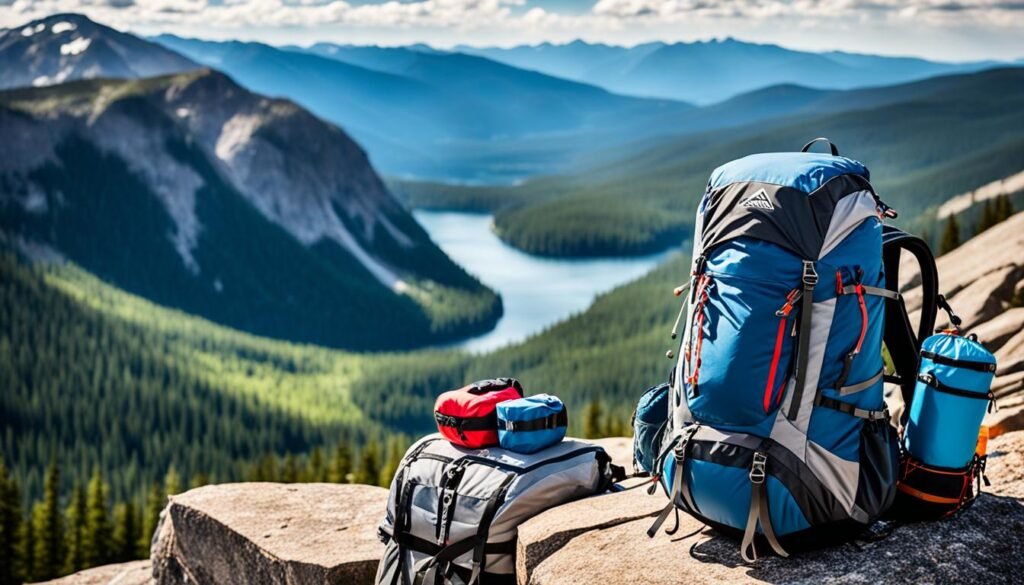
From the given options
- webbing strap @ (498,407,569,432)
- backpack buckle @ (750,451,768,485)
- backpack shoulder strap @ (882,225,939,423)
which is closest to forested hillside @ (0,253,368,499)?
webbing strap @ (498,407,569,432)

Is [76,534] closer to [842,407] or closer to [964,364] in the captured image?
[842,407]

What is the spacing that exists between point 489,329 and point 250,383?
66.8m

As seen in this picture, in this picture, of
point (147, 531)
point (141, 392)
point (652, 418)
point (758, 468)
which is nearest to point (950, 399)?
point (758, 468)

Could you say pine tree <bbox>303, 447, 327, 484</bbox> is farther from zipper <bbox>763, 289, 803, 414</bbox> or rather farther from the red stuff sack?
zipper <bbox>763, 289, 803, 414</bbox>

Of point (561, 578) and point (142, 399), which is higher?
point (561, 578)

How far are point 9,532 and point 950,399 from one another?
53166mm

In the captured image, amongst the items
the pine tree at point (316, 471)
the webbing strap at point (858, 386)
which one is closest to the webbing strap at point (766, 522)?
the webbing strap at point (858, 386)

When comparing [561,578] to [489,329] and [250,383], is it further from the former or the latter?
[489,329]

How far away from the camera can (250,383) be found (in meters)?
128

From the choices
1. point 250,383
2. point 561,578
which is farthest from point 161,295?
point 561,578

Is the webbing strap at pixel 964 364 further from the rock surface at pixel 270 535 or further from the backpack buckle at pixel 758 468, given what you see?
the rock surface at pixel 270 535

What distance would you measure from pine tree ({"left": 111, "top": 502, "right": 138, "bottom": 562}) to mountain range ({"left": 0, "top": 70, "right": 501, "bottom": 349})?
5042 inches

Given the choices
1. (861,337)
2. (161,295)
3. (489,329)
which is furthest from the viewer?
(489,329)

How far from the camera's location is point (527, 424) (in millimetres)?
8719
